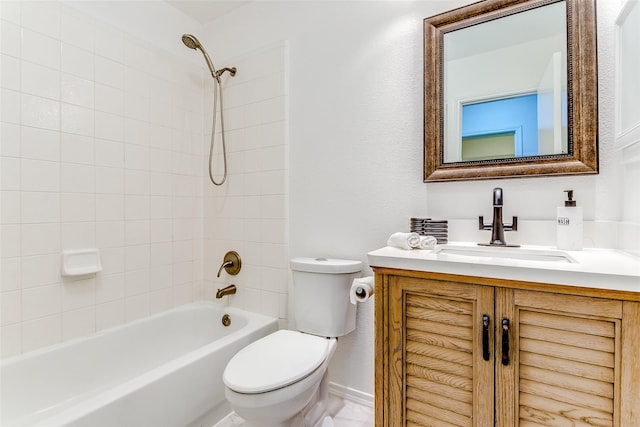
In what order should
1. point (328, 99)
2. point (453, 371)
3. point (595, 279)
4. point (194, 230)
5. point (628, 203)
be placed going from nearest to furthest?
point (595, 279), point (453, 371), point (628, 203), point (328, 99), point (194, 230)

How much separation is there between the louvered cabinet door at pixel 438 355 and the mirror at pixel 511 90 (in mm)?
632

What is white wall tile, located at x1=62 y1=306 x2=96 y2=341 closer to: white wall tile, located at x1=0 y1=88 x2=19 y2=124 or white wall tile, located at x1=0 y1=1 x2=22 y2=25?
white wall tile, located at x1=0 y1=88 x2=19 y2=124

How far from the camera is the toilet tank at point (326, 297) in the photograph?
5.07ft

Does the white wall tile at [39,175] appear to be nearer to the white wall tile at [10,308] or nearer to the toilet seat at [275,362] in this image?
the white wall tile at [10,308]

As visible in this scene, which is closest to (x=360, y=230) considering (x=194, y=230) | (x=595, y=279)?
(x=595, y=279)

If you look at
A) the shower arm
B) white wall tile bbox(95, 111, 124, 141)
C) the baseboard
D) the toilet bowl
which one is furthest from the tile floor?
the shower arm

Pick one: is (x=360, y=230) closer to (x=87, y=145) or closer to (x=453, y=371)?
(x=453, y=371)

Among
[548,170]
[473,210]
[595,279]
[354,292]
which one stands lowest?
[354,292]

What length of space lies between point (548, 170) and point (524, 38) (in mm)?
563

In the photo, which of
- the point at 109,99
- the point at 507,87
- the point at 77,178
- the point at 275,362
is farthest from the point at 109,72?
the point at 507,87

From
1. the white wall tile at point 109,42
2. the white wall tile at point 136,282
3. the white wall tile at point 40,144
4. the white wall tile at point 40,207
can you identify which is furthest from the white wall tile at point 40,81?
the white wall tile at point 136,282

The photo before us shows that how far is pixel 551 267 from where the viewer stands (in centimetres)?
84

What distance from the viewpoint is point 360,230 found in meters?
1.68

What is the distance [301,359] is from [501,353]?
755 mm
